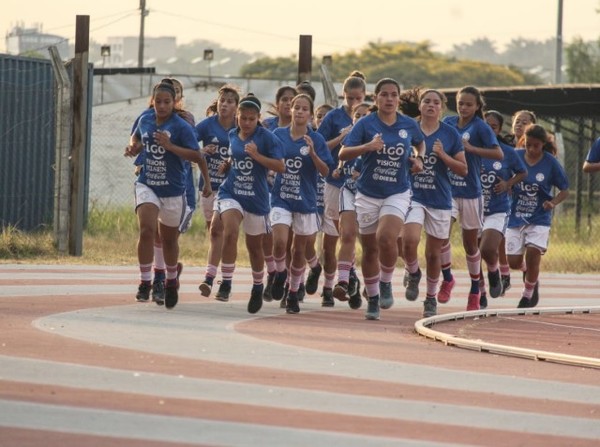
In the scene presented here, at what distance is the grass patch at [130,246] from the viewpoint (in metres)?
23.5

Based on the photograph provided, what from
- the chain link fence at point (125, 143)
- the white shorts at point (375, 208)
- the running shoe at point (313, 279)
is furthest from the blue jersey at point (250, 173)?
the chain link fence at point (125, 143)

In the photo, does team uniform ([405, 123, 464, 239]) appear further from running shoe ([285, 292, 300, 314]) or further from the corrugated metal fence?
the corrugated metal fence

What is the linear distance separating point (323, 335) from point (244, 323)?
1.02 m

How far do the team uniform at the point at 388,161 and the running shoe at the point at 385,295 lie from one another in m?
0.69

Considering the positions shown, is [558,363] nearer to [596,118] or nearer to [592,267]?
[592,267]

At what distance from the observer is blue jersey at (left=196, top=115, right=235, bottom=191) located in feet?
58.4

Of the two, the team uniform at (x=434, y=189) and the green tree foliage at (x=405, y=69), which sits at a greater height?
the green tree foliage at (x=405, y=69)

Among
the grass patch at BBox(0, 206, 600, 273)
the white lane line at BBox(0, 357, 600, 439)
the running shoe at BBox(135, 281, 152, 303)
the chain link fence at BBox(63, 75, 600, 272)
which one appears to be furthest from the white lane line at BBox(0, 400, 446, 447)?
the chain link fence at BBox(63, 75, 600, 272)

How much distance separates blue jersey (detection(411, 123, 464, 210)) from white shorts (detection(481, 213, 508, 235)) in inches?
72.0

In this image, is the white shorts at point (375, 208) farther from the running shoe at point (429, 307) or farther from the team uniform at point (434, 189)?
the running shoe at point (429, 307)

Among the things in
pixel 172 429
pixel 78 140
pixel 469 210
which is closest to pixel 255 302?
pixel 469 210

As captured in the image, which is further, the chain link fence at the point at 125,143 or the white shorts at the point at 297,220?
the chain link fence at the point at 125,143

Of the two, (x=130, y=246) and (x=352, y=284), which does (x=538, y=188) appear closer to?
(x=352, y=284)

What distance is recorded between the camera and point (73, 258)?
23.4 meters
